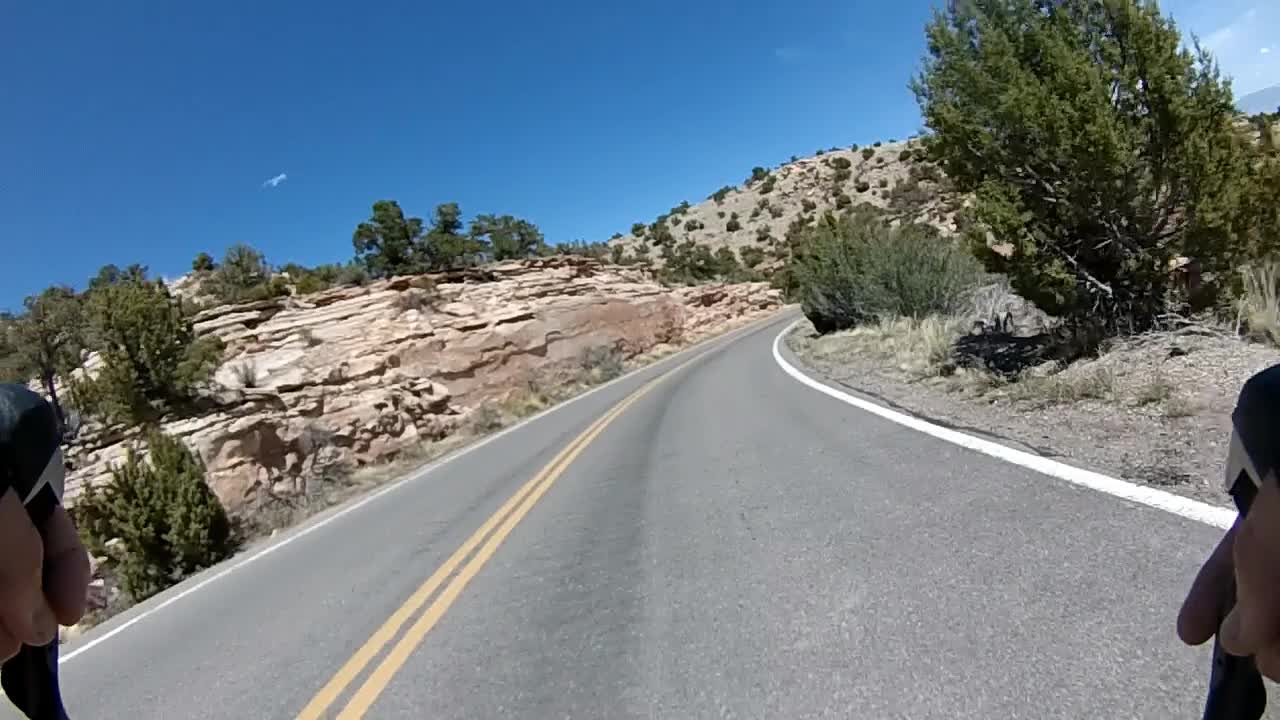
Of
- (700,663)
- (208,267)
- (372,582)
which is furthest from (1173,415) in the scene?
(208,267)

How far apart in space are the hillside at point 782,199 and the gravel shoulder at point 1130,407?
52.4m

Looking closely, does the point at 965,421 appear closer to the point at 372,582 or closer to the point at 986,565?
the point at 986,565

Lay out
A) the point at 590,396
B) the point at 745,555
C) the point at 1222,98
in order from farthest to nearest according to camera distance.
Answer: the point at 590,396, the point at 1222,98, the point at 745,555

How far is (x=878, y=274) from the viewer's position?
18906mm

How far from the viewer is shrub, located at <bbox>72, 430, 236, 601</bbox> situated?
34.8 ft

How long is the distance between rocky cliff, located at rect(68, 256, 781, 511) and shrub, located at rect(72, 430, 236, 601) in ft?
7.80

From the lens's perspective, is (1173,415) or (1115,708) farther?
(1173,415)

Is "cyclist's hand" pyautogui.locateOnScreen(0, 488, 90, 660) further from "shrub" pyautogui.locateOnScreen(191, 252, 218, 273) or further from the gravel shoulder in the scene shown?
"shrub" pyautogui.locateOnScreen(191, 252, 218, 273)

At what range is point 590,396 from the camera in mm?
22578

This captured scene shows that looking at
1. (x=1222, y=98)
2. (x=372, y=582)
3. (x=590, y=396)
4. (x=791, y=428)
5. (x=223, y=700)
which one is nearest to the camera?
(x=223, y=700)

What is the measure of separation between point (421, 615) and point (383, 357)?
19.3 meters

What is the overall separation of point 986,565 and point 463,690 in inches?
114

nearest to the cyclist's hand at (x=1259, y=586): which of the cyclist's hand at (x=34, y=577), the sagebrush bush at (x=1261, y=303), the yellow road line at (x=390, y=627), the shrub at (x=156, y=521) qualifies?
the cyclist's hand at (x=34, y=577)

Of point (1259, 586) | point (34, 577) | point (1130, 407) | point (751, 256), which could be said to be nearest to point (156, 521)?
point (34, 577)
